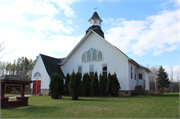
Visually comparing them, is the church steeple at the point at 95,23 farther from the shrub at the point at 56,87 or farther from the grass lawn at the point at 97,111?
the grass lawn at the point at 97,111

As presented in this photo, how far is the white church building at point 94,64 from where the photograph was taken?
64.9 feet

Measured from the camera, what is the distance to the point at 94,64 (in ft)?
71.2

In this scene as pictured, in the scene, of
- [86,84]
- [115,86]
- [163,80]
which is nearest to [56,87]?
[86,84]

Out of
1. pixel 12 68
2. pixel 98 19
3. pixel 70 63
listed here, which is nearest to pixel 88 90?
pixel 70 63

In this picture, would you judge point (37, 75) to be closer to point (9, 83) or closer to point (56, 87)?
point (56, 87)

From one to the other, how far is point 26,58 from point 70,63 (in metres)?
39.3

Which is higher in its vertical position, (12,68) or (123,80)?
(12,68)

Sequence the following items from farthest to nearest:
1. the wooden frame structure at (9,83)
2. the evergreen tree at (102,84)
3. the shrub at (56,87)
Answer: the evergreen tree at (102,84) < the shrub at (56,87) < the wooden frame structure at (9,83)

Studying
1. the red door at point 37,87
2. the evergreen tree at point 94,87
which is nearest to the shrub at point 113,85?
the evergreen tree at point 94,87

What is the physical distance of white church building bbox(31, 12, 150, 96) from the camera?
1978 centimetres

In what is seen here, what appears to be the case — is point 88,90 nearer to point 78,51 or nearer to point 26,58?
point 78,51

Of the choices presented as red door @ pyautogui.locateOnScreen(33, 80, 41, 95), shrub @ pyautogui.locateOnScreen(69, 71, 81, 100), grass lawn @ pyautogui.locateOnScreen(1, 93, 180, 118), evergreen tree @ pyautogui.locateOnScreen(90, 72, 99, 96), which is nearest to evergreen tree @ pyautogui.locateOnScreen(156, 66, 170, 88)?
evergreen tree @ pyautogui.locateOnScreen(90, 72, 99, 96)

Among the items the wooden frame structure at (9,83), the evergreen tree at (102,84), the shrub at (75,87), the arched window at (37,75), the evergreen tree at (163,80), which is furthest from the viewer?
the evergreen tree at (163,80)

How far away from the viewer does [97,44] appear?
2180 cm
